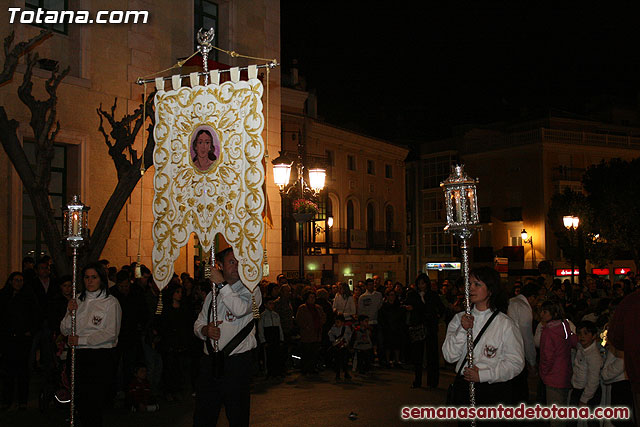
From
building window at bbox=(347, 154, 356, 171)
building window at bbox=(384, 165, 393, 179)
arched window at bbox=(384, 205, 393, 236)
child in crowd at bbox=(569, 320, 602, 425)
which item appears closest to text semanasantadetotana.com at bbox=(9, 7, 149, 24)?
child in crowd at bbox=(569, 320, 602, 425)

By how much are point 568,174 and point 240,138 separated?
4429cm

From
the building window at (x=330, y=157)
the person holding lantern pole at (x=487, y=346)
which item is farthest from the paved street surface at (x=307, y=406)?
the building window at (x=330, y=157)

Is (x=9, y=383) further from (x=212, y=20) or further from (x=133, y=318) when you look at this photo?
(x=212, y=20)

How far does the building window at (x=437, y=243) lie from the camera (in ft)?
171

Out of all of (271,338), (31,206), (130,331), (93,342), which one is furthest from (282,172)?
(93,342)

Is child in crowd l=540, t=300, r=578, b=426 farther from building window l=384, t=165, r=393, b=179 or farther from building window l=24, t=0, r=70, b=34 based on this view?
building window l=384, t=165, r=393, b=179

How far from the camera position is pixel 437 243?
174 ft

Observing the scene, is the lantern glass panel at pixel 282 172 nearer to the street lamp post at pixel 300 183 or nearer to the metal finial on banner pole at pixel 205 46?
the street lamp post at pixel 300 183

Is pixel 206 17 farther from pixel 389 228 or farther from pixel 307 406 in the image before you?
pixel 389 228

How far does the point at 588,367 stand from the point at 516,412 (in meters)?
2.65

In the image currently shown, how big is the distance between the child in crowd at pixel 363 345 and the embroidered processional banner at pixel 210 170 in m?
7.96

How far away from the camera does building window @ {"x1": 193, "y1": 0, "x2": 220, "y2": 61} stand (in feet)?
63.5

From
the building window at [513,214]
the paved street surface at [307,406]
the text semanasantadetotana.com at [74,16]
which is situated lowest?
the paved street surface at [307,406]

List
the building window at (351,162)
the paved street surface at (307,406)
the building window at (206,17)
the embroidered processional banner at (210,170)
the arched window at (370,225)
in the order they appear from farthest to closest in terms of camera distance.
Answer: the arched window at (370,225) < the building window at (351,162) < the building window at (206,17) < the paved street surface at (307,406) < the embroidered processional banner at (210,170)
